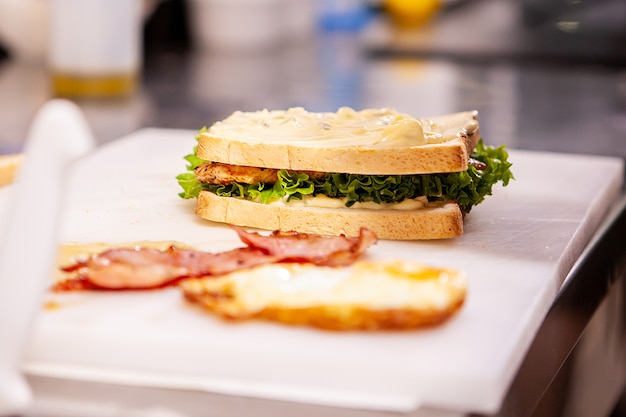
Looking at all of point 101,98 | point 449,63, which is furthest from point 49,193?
point 449,63

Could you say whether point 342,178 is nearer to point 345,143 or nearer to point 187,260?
point 345,143

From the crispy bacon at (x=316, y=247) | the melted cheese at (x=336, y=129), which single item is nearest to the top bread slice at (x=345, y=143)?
the melted cheese at (x=336, y=129)

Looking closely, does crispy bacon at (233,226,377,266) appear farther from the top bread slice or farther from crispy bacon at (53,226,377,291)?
the top bread slice

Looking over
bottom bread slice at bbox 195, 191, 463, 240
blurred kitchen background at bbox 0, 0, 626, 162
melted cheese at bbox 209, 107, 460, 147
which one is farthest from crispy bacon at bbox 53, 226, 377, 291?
blurred kitchen background at bbox 0, 0, 626, 162

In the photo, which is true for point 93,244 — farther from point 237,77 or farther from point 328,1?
point 328,1

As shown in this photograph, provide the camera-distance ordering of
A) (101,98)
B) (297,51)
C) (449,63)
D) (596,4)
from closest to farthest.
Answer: (101,98)
(449,63)
(297,51)
(596,4)

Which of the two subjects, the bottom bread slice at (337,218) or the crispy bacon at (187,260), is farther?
the bottom bread slice at (337,218)

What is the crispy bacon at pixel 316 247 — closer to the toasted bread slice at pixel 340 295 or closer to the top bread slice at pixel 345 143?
the toasted bread slice at pixel 340 295

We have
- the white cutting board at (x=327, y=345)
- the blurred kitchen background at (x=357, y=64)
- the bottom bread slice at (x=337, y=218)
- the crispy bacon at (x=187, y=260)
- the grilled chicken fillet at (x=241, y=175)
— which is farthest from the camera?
the blurred kitchen background at (x=357, y=64)

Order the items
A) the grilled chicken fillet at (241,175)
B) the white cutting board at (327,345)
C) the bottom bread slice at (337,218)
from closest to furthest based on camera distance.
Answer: the white cutting board at (327,345)
the bottom bread slice at (337,218)
the grilled chicken fillet at (241,175)
